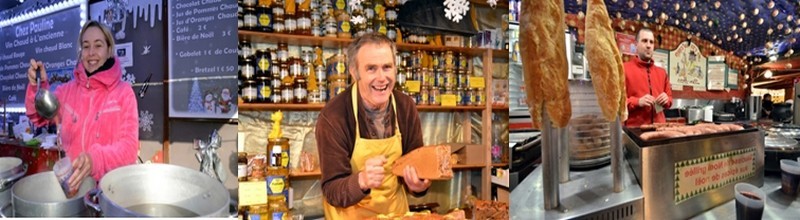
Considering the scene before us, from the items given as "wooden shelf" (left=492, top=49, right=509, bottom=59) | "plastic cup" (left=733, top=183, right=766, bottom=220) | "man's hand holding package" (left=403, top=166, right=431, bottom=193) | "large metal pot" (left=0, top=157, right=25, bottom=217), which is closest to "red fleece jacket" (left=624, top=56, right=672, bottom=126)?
"plastic cup" (left=733, top=183, right=766, bottom=220)

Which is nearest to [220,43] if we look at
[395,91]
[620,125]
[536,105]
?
[395,91]

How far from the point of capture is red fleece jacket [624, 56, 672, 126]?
219 centimetres

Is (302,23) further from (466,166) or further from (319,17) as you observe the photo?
(466,166)

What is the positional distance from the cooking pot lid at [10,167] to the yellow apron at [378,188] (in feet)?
5.65

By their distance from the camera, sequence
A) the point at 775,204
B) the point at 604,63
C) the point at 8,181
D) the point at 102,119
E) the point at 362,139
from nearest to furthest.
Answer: the point at 604,63 → the point at 775,204 → the point at 362,139 → the point at 102,119 → the point at 8,181

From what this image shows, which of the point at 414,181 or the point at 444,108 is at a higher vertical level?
the point at 444,108

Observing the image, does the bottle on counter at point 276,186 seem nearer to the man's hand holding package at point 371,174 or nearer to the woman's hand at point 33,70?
the man's hand holding package at point 371,174

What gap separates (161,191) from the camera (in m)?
2.69

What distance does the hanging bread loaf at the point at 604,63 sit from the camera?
2.16 m

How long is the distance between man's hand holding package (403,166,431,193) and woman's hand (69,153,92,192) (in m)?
1.62

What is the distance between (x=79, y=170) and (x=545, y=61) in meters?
2.32

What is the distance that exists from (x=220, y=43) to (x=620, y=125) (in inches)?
72.2

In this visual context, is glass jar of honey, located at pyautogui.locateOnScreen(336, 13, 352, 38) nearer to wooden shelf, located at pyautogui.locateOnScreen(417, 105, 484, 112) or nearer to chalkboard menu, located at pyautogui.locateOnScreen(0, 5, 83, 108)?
wooden shelf, located at pyautogui.locateOnScreen(417, 105, 484, 112)

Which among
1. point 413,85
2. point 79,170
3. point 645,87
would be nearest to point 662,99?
point 645,87
